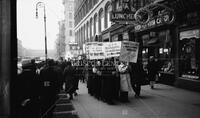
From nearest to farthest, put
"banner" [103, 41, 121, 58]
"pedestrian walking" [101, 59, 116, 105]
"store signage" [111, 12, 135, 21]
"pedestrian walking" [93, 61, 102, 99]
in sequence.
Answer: "pedestrian walking" [101, 59, 116, 105] → "pedestrian walking" [93, 61, 102, 99] → "banner" [103, 41, 121, 58] → "store signage" [111, 12, 135, 21]

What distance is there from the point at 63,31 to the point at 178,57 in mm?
84788

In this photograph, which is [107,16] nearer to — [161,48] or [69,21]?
[161,48]

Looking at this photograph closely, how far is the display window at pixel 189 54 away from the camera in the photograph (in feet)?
39.5

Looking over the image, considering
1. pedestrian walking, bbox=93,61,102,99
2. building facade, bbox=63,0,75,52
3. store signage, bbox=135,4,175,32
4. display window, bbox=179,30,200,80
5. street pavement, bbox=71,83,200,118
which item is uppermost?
building facade, bbox=63,0,75,52

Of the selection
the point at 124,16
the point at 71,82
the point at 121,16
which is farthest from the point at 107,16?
the point at 71,82

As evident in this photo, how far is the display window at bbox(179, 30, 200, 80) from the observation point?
12.0 metres

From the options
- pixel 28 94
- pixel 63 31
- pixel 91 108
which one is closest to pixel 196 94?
pixel 91 108

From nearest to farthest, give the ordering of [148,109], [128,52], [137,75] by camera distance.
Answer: [148,109], [128,52], [137,75]

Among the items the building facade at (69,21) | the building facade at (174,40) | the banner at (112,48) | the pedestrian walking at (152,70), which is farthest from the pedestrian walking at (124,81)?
the building facade at (69,21)

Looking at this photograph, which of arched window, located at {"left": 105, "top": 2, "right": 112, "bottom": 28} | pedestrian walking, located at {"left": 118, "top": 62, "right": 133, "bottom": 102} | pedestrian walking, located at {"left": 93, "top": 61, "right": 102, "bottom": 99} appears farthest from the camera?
arched window, located at {"left": 105, "top": 2, "right": 112, "bottom": 28}

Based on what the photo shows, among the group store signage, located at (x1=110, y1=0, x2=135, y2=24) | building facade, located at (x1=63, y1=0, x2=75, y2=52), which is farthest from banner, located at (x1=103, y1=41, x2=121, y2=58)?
building facade, located at (x1=63, y1=0, x2=75, y2=52)

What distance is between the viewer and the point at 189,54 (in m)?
12.8

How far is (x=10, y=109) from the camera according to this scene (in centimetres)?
268

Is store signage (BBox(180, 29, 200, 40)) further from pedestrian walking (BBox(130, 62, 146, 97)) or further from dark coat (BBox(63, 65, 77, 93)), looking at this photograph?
dark coat (BBox(63, 65, 77, 93))
